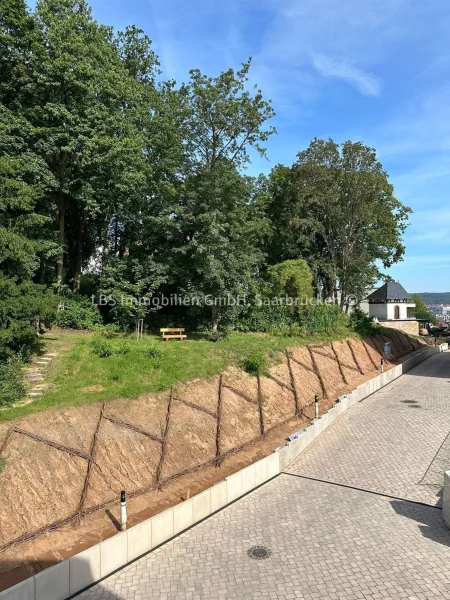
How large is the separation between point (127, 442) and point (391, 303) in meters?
45.5

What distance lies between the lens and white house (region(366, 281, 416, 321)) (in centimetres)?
4966

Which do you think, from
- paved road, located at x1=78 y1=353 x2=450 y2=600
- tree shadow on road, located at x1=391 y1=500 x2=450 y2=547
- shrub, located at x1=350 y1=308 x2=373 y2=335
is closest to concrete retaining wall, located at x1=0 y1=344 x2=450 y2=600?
paved road, located at x1=78 y1=353 x2=450 y2=600

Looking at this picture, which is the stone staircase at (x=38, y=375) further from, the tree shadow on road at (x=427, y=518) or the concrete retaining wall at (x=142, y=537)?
the tree shadow on road at (x=427, y=518)

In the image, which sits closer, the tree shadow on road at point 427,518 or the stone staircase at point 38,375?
the tree shadow on road at point 427,518

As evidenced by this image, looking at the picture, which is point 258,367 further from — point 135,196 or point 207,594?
point 135,196

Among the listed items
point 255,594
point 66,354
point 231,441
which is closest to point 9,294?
point 66,354

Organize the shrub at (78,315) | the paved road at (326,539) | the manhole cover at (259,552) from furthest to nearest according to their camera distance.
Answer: the shrub at (78,315)
the manhole cover at (259,552)
the paved road at (326,539)

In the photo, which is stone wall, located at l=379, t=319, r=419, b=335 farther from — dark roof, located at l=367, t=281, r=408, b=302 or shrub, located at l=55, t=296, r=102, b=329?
shrub, located at l=55, t=296, r=102, b=329

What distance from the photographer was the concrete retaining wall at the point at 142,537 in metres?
6.39

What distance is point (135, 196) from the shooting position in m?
22.8

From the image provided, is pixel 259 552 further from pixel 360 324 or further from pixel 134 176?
pixel 360 324

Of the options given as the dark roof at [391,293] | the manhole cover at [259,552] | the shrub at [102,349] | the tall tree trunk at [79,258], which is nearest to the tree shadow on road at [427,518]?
the manhole cover at [259,552]

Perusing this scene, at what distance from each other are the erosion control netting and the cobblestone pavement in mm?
1998

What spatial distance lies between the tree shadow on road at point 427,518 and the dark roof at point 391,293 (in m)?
43.1
